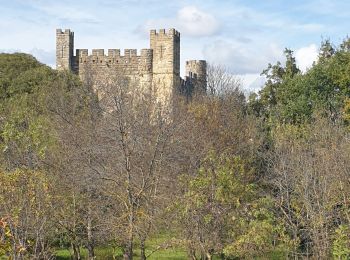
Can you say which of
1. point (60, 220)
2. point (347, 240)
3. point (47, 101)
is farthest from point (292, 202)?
point (47, 101)

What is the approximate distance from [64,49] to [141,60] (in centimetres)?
553

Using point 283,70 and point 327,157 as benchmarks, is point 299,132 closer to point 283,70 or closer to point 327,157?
point 327,157

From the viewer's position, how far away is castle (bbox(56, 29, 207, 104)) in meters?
43.0

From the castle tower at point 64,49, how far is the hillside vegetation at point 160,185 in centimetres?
1632

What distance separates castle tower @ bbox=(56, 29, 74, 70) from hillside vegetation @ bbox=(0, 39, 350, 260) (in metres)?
16.3

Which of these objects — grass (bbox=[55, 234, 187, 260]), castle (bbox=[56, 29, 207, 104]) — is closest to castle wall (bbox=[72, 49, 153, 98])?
castle (bbox=[56, 29, 207, 104])

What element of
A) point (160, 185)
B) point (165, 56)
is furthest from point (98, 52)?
point (160, 185)

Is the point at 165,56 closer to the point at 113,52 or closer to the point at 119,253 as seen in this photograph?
the point at 113,52

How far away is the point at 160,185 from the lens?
2170cm

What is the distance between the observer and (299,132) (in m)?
27.3

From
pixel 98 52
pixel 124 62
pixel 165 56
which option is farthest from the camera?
pixel 98 52

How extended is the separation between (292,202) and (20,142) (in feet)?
30.7

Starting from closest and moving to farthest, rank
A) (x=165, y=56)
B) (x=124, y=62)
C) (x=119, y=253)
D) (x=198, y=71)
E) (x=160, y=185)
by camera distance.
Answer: (x=160, y=185) → (x=119, y=253) → (x=165, y=56) → (x=124, y=62) → (x=198, y=71)

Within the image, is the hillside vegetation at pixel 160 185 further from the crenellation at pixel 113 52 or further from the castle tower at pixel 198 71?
the castle tower at pixel 198 71
